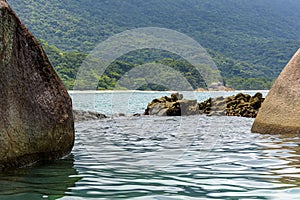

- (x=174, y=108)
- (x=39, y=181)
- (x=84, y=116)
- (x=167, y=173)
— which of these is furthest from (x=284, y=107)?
(x=174, y=108)

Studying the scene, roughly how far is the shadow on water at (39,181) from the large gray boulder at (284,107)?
22.3 feet

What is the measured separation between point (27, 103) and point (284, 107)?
7.75 meters

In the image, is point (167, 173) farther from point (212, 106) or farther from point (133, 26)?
point (133, 26)

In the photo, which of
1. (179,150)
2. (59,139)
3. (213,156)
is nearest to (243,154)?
(213,156)

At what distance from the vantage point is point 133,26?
16488cm

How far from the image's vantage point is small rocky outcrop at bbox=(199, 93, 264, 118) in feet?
82.6

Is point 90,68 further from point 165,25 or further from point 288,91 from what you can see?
point 165,25

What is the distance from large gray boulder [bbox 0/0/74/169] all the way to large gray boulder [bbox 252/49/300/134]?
6.47 m

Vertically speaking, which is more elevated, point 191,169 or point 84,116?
point 191,169

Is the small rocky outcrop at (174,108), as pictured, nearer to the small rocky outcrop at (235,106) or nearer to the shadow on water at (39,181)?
the small rocky outcrop at (235,106)

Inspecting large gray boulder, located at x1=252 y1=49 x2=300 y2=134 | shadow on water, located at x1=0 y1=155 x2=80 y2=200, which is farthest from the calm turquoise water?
large gray boulder, located at x1=252 y1=49 x2=300 y2=134

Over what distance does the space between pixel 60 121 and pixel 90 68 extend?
65.2 metres

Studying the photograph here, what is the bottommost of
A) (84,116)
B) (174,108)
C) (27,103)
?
(84,116)

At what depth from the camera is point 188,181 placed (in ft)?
22.0
